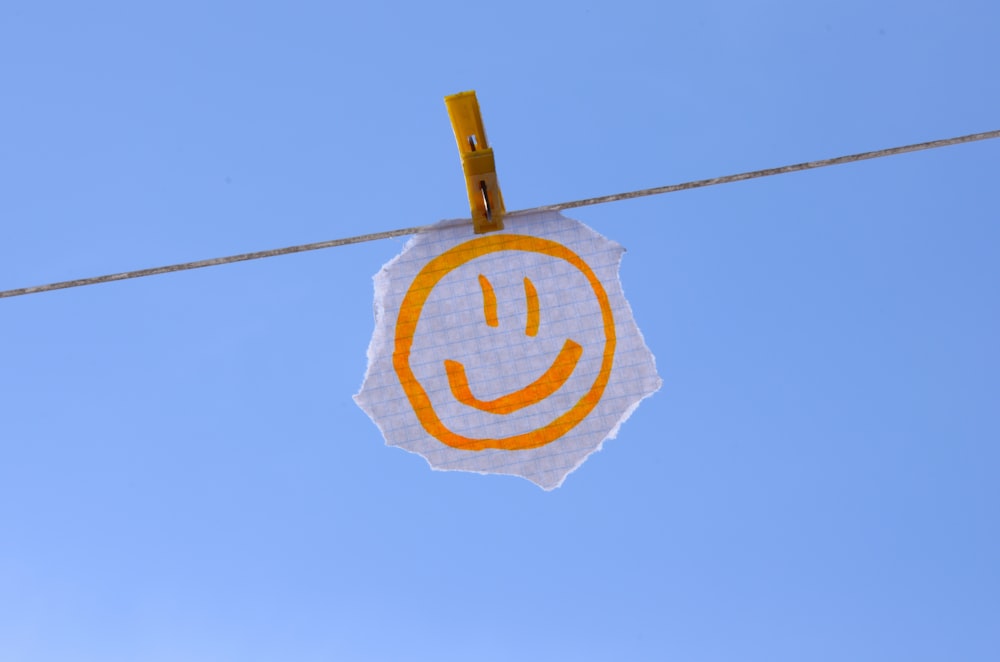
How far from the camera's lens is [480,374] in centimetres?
628

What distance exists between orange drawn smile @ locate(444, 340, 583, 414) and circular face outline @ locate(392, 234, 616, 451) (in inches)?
6.0

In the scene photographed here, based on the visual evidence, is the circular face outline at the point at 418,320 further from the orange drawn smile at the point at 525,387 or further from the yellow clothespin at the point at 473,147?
the yellow clothespin at the point at 473,147

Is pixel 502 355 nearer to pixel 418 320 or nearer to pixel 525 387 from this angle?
pixel 525 387

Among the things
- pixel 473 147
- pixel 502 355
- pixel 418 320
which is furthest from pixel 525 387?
pixel 473 147

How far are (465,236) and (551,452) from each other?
132cm

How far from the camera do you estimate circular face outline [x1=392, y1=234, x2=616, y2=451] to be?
6.27 metres

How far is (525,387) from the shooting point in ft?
20.6

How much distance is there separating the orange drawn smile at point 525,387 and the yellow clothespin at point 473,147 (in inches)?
38.4

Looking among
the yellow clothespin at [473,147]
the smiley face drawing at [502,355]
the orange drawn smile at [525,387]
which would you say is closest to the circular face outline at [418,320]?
the smiley face drawing at [502,355]

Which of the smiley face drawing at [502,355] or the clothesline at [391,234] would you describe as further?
the smiley face drawing at [502,355]

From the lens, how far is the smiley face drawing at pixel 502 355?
20.6 feet

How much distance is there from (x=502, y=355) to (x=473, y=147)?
1.23 metres

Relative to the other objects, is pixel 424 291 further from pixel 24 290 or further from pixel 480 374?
pixel 24 290

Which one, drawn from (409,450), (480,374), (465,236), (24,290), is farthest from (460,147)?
(24,290)
